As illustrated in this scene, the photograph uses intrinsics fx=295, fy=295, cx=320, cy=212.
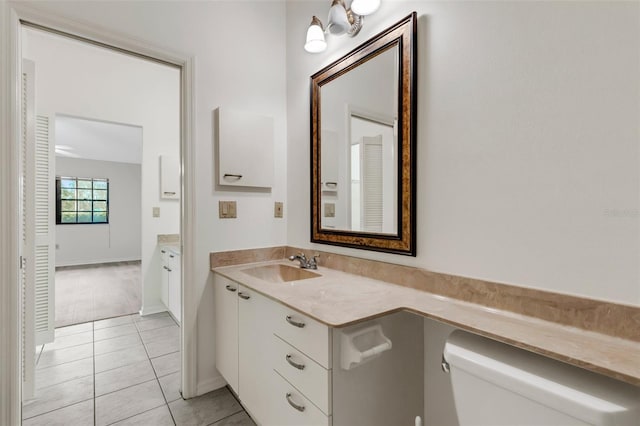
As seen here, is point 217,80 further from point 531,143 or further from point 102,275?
point 102,275

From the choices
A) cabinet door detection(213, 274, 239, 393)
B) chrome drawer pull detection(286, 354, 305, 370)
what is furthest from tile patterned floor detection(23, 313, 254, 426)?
chrome drawer pull detection(286, 354, 305, 370)

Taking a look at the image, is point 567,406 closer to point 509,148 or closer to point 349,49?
point 509,148

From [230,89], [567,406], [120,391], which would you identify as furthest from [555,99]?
[120,391]

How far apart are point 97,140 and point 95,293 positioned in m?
2.55

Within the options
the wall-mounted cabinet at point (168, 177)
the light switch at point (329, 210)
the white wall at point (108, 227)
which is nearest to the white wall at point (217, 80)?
the light switch at point (329, 210)

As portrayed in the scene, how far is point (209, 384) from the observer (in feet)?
6.17

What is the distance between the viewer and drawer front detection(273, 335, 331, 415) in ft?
3.37

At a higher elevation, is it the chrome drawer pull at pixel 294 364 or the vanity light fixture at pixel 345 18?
the vanity light fixture at pixel 345 18

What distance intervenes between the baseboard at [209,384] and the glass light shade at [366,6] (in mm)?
2295

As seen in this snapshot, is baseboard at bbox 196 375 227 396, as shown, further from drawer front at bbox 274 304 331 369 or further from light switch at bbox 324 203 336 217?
light switch at bbox 324 203 336 217

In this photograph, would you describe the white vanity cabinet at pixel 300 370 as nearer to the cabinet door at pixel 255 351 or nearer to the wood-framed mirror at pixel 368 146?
the cabinet door at pixel 255 351

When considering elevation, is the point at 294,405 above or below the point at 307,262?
below

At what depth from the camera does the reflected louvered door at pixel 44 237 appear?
7.89 ft

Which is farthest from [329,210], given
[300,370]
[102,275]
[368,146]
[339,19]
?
[102,275]
